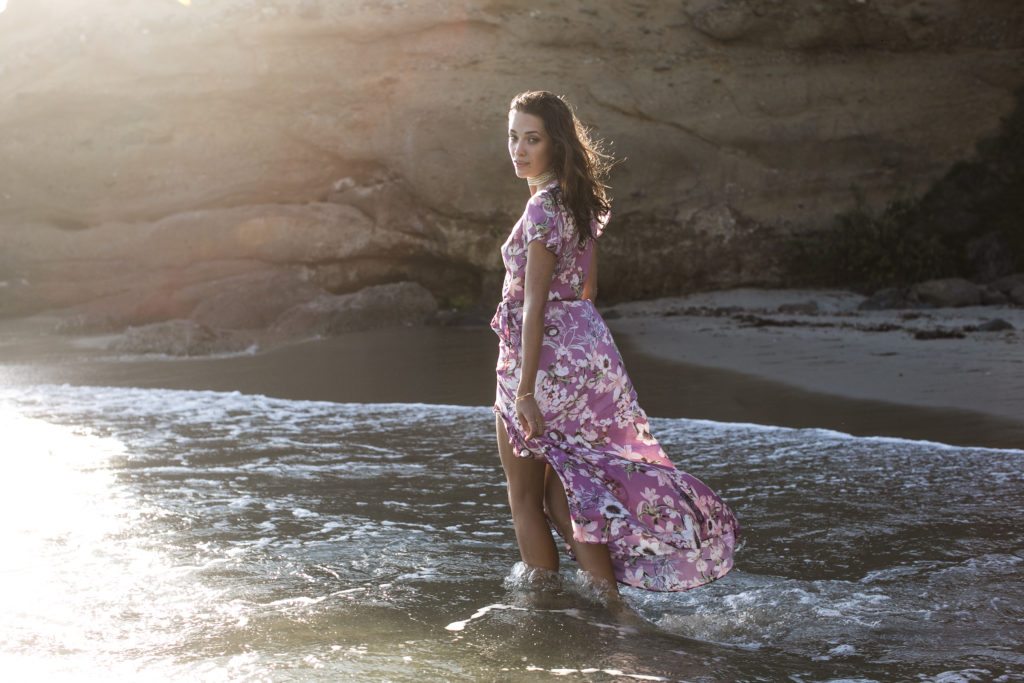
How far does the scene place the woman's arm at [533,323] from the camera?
3133mm

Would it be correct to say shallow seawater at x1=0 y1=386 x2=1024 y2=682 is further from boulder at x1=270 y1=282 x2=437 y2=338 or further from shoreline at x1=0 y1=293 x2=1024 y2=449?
boulder at x1=270 y1=282 x2=437 y2=338

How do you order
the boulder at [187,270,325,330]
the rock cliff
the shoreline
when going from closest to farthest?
the shoreline
the boulder at [187,270,325,330]
the rock cliff

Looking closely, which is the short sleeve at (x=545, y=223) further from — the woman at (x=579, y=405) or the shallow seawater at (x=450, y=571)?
the shallow seawater at (x=450, y=571)

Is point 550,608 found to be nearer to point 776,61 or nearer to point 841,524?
point 841,524

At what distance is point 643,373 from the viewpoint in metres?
→ 8.38

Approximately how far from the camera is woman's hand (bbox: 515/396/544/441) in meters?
3.15

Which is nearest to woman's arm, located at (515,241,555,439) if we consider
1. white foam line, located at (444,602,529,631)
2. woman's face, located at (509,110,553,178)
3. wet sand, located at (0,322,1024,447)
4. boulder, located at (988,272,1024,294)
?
woman's face, located at (509,110,553,178)

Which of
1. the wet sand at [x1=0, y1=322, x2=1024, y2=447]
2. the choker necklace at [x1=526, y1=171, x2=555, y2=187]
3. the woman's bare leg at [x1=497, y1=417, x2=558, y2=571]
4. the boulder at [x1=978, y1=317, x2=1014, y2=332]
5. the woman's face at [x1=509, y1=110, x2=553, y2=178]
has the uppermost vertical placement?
the woman's face at [x1=509, y1=110, x2=553, y2=178]

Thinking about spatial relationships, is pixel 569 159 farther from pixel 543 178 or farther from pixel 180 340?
pixel 180 340

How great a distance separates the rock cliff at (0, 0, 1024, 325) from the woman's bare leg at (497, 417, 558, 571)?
10010 mm

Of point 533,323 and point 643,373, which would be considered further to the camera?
point 643,373

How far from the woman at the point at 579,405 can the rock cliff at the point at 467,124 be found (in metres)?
10.1

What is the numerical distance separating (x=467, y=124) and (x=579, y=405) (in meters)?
10.5

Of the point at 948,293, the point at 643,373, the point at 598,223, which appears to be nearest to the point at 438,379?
the point at 643,373
